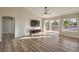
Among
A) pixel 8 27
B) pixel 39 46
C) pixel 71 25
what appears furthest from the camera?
pixel 71 25

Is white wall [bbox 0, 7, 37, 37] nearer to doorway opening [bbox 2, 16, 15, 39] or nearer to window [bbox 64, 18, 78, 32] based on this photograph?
doorway opening [bbox 2, 16, 15, 39]

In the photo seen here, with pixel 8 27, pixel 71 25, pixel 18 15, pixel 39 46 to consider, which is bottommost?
pixel 39 46

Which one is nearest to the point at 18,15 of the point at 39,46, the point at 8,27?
the point at 8,27

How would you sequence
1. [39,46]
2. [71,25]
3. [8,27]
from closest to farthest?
[39,46]
[8,27]
[71,25]

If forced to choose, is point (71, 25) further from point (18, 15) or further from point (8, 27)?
point (8, 27)

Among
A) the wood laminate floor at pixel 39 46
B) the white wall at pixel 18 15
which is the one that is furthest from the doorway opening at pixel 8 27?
the wood laminate floor at pixel 39 46

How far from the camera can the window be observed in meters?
12.4

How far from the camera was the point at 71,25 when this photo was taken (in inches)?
518

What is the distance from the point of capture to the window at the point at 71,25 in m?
12.4

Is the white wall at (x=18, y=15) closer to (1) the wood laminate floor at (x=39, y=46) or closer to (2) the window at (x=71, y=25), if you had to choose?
(1) the wood laminate floor at (x=39, y=46)
